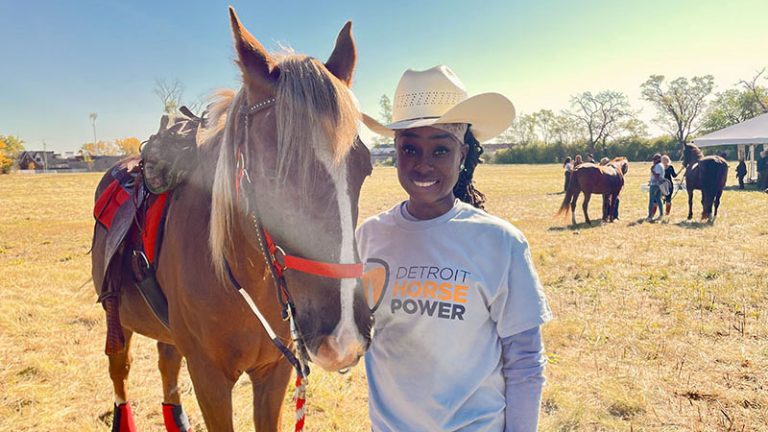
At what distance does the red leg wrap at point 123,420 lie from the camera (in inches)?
122

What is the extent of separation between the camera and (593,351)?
14.2 feet

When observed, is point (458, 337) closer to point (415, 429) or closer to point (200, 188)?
point (415, 429)

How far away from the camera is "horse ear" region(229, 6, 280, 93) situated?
59.7 inches

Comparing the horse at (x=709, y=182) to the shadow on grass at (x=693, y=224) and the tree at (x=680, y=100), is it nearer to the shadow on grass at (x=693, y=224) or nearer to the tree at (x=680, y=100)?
the shadow on grass at (x=693, y=224)

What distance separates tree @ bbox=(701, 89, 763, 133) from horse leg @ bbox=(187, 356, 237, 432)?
68.5 metres

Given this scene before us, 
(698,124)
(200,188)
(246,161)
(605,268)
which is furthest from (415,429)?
(698,124)

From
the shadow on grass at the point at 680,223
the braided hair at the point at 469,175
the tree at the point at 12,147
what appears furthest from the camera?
the tree at the point at 12,147

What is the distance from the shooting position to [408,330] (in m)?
1.51

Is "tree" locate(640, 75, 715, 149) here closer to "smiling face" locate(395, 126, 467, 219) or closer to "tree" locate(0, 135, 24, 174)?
"smiling face" locate(395, 126, 467, 219)

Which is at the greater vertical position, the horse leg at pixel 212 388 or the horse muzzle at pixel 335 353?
the horse muzzle at pixel 335 353

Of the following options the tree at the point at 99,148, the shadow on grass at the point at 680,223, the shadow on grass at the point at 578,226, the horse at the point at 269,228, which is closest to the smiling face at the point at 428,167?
the horse at the point at 269,228

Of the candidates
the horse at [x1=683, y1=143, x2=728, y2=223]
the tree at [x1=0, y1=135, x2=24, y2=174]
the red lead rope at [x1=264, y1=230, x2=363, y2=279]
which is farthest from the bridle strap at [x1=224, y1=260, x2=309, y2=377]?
the tree at [x1=0, y1=135, x2=24, y2=174]

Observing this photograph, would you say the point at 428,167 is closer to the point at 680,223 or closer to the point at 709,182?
the point at 680,223

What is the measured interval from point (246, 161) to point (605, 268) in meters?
7.22
